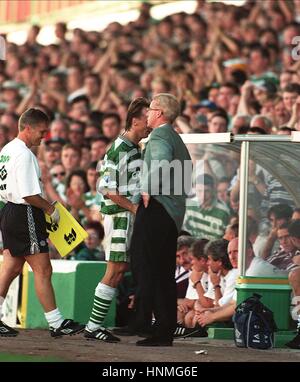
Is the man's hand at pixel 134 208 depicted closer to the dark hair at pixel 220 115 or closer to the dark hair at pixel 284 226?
the dark hair at pixel 284 226

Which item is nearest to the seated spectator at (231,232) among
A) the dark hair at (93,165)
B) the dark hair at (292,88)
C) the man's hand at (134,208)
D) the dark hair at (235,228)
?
the dark hair at (235,228)

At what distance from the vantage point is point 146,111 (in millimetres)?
13391

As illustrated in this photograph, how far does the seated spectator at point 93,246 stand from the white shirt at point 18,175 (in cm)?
311

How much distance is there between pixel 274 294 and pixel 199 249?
1472 millimetres

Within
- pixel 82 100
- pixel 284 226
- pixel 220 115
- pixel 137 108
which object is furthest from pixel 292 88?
pixel 82 100

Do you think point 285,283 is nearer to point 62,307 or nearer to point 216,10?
point 62,307

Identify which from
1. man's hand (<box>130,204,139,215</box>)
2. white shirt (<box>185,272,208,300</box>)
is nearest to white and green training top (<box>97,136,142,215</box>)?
man's hand (<box>130,204,139,215</box>)

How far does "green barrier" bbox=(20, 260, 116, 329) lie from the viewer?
48.6 ft

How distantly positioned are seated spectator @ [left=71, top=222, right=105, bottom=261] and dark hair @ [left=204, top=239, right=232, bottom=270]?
5.31ft

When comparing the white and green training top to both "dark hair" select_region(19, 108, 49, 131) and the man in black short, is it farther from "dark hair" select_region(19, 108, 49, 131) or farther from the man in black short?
"dark hair" select_region(19, 108, 49, 131)

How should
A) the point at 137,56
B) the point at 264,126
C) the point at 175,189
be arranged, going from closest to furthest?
the point at 175,189 → the point at 264,126 → the point at 137,56

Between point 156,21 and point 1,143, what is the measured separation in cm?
516

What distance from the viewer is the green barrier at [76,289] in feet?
48.6
